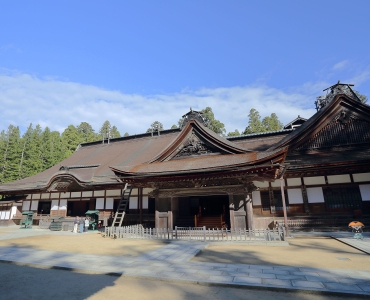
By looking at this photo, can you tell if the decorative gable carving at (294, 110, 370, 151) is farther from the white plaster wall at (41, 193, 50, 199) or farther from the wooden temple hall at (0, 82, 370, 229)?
the white plaster wall at (41, 193, 50, 199)

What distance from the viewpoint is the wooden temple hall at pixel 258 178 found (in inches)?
536

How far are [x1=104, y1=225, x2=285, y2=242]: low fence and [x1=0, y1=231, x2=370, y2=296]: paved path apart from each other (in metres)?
3.44

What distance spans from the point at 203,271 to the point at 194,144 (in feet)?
36.1

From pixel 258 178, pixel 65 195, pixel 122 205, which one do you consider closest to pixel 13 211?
pixel 65 195

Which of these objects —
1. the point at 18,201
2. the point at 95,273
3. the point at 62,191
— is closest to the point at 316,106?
the point at 95,273

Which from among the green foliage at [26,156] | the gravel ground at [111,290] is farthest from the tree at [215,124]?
Result: the gravel ground at [111,290]

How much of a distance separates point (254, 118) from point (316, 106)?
92.8ft

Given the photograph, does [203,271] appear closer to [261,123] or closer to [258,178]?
[258,178]

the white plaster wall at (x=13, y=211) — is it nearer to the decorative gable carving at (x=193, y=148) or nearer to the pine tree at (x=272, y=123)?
the decorative gable carving at (x=193, y=148)

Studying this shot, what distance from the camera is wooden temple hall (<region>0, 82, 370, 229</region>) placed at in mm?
13625

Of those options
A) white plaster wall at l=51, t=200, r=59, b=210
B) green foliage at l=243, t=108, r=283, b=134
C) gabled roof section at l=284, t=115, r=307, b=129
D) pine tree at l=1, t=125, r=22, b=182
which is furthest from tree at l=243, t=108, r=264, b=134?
pine tree at l=1, t=125, r=22, b=182

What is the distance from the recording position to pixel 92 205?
21875 millimetres

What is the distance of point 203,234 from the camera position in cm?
1295

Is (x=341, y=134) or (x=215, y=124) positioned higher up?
(x=215, y=124)
